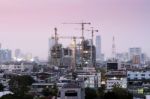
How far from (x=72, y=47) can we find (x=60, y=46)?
333 cm

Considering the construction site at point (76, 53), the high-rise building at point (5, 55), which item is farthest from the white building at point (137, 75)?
the high-rise building at point (5, 55)

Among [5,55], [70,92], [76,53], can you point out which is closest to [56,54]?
[76,53]

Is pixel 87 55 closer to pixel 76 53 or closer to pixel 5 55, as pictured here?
pixel 76 53

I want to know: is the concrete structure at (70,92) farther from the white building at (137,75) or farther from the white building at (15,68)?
the white building at (15,68)

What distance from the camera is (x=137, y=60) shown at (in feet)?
388

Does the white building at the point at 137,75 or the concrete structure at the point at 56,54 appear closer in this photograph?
the white building at the point at 137,75

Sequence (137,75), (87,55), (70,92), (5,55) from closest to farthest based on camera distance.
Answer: (70,92)
(137,75)
(87,55)
(5,55)

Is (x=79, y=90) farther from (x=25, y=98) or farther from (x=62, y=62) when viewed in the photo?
(x=62, y=62)

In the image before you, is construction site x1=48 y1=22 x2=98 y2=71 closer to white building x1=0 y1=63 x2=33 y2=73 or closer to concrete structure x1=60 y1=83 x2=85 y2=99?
white building x1=0 y1=63 x2=33 y2=73

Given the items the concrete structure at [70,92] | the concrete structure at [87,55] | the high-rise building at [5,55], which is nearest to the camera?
the concrete structure at [70,92]

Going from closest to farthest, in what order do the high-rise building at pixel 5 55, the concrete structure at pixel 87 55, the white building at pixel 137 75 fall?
the white building at pixel 137 75, the concrete structure at pixel 87 55, the high-rise building at pixel 5 55

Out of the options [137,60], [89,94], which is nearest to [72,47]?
[137,60]

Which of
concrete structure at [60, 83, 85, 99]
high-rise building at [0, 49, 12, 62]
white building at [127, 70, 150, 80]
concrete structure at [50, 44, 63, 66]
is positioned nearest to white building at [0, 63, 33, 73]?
concrete structure at [50, 44, 63, 66]

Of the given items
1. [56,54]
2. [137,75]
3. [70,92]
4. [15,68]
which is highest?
[56,54]
